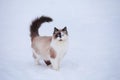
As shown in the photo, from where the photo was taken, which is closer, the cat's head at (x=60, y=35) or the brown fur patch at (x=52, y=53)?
the cat's head at (x=60, y=35)

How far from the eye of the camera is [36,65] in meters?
5.66

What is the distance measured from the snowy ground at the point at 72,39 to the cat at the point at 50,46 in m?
0.16

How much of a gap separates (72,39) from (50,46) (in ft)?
8.20

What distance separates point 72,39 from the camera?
7762 millimetres

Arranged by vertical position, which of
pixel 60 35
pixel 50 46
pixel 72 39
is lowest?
Result: pixel 72 39

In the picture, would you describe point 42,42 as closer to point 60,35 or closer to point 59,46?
point 59,46

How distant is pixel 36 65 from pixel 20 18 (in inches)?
197

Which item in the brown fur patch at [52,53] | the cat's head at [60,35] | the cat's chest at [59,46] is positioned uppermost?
the cat's head at [60,35]

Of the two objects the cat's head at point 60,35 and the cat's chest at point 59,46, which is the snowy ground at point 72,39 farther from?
the cat's head at point 60,35

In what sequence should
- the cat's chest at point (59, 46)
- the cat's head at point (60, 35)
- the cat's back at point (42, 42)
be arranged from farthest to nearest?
the cat's back at point (42, 42), the cat's chest at point (59, 46), the cat's head at point (60, 35)

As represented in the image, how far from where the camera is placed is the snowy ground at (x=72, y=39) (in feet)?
17.2

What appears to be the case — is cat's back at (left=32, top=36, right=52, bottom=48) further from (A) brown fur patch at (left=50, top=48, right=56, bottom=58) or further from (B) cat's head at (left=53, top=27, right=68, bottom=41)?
(B) cat's head at (left=53, top=27, right=68, bottom=41)

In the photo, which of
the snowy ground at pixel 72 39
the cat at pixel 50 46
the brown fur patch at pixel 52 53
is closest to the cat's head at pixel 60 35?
the cat at pixel 50 46

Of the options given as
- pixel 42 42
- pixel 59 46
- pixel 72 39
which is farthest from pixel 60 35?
pixel 72 39
